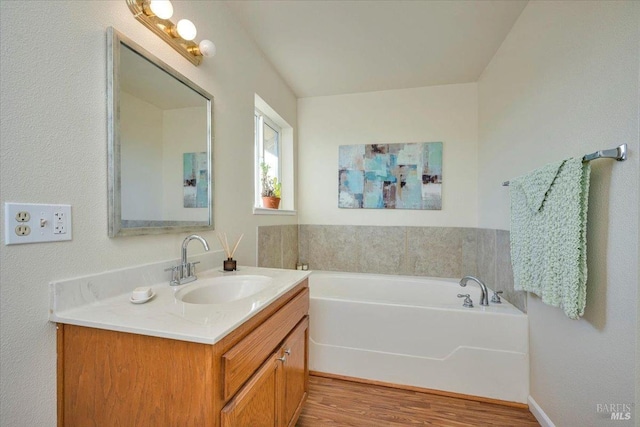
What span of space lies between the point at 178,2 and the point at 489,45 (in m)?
2.16

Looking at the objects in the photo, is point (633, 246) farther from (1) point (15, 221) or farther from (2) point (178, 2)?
(2) point (178, 2)

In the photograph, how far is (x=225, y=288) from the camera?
4.18 feet

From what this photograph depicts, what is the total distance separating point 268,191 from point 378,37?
1.47 meters

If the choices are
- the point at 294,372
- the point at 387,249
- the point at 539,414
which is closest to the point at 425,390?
the point at 539,414

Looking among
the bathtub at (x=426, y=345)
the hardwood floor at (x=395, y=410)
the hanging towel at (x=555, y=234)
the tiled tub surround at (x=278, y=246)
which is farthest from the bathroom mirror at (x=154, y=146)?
the hanging towel at (x=555, y=234)

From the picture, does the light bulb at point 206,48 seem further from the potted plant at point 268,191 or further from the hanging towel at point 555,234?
the hanging towel at point 555,234

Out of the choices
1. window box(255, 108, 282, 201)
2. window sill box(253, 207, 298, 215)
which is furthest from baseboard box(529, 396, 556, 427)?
window box(255, 108, 282, 201)

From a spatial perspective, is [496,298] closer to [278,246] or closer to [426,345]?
[426,345]

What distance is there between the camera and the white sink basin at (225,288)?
117cm

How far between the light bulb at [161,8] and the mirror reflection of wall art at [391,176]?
201 cm

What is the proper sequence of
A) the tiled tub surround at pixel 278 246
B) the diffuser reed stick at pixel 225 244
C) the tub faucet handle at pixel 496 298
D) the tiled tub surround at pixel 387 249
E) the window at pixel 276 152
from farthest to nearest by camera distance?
1. the window at pixel 276 152
2. the tiled tub surround at pixel 387 249
3. the tiled tub surround at pixel 278 246
4. the tub faucet handle at pixel 496 298
5. the diffuser reed stick at pixel 225 244

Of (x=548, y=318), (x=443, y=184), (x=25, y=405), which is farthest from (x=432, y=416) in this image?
(x=443, y=184)

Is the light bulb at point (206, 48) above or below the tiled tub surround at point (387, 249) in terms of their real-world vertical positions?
above

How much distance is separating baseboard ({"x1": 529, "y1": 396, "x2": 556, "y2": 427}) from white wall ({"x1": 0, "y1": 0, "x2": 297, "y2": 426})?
2.16 meters
